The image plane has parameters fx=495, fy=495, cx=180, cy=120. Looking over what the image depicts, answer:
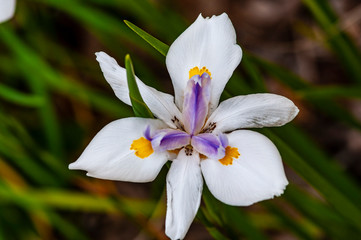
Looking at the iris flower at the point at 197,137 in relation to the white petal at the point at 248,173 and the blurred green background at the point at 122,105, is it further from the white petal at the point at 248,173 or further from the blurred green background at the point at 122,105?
the blurred green background at the point at 122,105

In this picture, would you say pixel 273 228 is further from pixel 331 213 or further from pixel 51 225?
pixel 51 225

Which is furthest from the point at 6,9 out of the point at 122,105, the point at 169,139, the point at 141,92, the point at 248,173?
the point at 122,105

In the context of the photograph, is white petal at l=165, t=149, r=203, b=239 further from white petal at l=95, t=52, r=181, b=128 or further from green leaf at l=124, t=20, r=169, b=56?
green leaf at l=124, t=20, r=169, b=56

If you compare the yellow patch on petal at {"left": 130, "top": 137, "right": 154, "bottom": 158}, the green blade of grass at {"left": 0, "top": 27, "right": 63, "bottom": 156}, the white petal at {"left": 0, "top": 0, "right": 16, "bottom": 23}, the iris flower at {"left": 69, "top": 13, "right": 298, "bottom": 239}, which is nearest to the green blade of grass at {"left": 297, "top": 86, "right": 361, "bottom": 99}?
the iris flower at {"left": 69, "top": 13, "right": 298, "bottom": 239}

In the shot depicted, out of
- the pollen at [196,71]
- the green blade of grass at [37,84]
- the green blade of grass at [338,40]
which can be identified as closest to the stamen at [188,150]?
the pollen at [196,71]

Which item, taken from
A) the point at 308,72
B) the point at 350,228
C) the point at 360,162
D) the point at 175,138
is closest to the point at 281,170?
the point at 175,138
